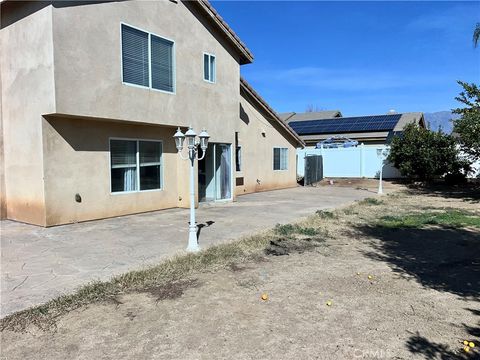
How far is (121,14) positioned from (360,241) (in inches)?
338

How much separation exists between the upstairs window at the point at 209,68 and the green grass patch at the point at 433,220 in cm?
770

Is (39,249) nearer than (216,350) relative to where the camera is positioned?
No

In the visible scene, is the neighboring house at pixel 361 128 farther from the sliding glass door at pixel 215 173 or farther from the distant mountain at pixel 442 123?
the sliding glass door at pixel 215 173

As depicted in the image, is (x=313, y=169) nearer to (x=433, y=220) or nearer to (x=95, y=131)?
(x=433, y=220)

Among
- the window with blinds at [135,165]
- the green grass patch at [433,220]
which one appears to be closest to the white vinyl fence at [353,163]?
the green grass patch at [433,220]

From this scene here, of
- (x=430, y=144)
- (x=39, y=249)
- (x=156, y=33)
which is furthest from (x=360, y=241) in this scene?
(x=430, y=144)

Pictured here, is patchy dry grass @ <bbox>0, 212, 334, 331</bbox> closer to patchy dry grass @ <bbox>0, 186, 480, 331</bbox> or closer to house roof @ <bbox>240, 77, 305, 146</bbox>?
patchy dry grass @ <bbox>0, 186, 480, 331</bbox>

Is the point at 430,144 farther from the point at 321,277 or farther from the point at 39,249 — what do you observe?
the point at 39,249

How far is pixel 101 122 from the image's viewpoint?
34.1 ft

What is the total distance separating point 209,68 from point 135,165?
4720 millimetres

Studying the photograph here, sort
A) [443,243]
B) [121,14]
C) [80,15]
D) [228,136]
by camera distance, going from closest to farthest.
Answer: [443,243]
[80,15]
[121,14]
[228,136]

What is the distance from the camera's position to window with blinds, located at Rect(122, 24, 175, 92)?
1045 centimetres

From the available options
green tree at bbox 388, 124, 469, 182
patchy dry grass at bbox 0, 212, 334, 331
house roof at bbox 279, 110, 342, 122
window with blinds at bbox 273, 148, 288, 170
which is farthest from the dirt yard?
house roof at bbox 279, 110, 342, 122

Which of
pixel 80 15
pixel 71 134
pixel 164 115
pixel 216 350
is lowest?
pixel 216 350
